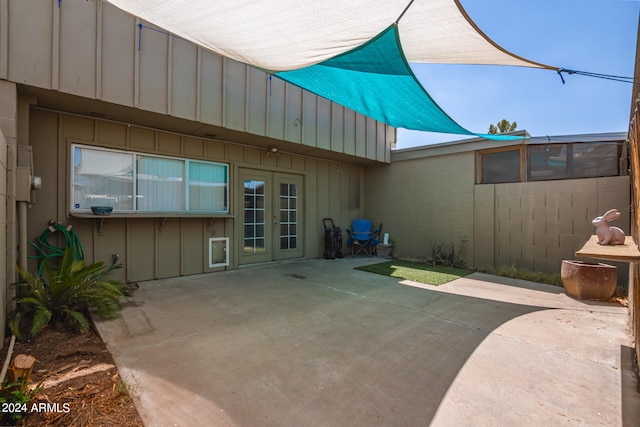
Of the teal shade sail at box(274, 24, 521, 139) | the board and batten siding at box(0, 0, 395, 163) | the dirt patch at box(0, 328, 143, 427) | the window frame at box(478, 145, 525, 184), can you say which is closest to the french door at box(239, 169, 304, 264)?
the board and batten siding at box(0, 0, 395, 163)

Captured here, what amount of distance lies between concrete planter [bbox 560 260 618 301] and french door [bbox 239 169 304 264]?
495 centimetres

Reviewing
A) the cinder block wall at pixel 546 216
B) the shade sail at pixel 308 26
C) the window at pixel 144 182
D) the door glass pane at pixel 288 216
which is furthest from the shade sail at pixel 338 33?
the door glass pane at pixel 288 216

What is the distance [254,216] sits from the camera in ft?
20.5

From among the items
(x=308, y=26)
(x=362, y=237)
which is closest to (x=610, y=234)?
(x=308, y=26)

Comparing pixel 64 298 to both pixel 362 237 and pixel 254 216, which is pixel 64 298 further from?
pixel 362 237

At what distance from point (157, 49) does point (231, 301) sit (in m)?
3.57

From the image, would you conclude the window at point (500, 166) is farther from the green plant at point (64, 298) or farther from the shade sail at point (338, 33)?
the green plant at point (64, 298)

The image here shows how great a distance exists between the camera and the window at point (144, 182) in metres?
4.32

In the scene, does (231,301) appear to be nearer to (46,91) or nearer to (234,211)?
(234,211)

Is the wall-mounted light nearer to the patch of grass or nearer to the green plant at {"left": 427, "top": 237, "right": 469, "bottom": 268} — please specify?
the patch of grass

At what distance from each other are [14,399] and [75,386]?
387 millimetres

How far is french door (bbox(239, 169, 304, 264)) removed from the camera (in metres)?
6.13

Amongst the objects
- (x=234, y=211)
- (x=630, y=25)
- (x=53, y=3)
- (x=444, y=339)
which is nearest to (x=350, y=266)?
(x=234, y=211)

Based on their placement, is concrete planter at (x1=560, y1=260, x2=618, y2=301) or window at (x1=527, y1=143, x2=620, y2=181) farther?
window at (x1=527, y1=143, x2=620, y2=181)
